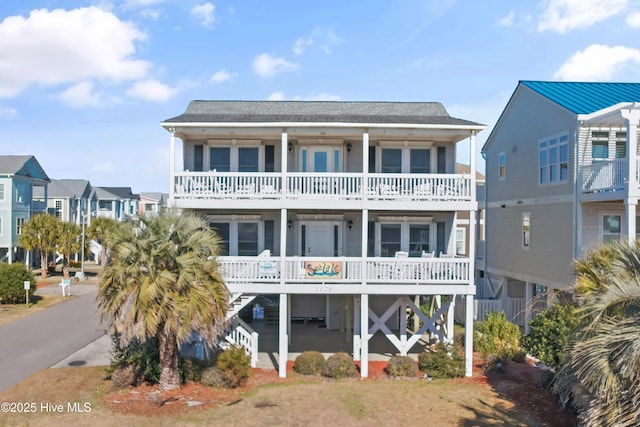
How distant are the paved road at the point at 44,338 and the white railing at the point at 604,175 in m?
16.6

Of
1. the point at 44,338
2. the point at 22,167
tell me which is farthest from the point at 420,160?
the point at 22,167

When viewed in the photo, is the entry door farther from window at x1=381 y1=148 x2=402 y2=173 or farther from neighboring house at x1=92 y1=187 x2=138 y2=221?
neighboring house at x1=92 y1=187 x2=138 y2=221

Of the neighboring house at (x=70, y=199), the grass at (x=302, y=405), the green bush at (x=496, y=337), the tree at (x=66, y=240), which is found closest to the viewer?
the grass at (x=302, y=405)

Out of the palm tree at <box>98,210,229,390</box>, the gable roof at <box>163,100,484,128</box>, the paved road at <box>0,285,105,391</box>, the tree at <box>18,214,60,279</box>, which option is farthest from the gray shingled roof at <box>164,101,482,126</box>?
the tree at <box>18,214,60,279</box>

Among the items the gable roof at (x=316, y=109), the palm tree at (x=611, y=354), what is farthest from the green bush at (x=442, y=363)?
the gable roof at (x=316, y=109)

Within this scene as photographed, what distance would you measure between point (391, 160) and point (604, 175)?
737 cm

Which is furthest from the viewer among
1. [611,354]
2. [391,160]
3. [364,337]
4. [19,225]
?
[19,225]

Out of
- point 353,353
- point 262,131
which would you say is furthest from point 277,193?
point 353,353

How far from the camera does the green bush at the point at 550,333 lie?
50.8 feet

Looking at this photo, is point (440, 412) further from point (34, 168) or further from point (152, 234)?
point (34, 168)

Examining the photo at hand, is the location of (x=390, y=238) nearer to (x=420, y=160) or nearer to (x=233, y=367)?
(x=420, y=160)

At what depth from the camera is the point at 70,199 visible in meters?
56.8

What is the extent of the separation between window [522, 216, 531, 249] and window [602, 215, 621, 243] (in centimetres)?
399

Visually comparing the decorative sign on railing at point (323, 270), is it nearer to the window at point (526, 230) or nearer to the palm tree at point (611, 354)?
the palm tree at point (611, 354)
